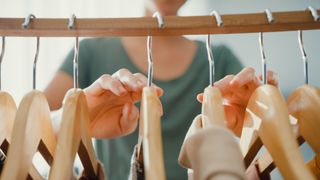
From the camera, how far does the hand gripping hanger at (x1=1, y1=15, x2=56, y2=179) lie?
0.36 metres

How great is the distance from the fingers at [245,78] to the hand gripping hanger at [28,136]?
214mm

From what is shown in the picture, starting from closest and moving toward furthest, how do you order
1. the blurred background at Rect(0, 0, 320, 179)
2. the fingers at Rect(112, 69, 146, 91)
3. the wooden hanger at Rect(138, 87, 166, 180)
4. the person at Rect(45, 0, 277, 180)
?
the wooden hanger at Rect(138, 87, 166, 180) → the fingers at Rect(112, 69, 146, 91) → the person at Rect(45, 0, 277, 180) → the blurred background at Rect(0, 0, 320, 179)

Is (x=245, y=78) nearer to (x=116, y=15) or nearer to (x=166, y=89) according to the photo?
(x=166, y=89)

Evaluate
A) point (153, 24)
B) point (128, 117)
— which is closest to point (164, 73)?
point (128, 117)

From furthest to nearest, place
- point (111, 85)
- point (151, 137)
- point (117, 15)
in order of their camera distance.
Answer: point (117, 15) < point (111, 85) < point (151, 137)

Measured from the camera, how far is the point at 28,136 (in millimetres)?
400

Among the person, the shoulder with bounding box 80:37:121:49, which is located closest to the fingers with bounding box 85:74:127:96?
the person

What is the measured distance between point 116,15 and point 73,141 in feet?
3.89

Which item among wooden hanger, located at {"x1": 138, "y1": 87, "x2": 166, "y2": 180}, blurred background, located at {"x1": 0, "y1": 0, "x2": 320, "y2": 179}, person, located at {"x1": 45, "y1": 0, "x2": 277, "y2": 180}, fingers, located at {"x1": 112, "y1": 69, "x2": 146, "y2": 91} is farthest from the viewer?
blurred background, located at {"x1": 0, "y1": 0, "x2": 320, "y2": 179}

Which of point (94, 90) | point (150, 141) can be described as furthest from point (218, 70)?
point (150, 141)

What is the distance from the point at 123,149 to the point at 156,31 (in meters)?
0.48

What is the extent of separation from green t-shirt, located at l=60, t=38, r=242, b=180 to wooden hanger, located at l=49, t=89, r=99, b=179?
392mm

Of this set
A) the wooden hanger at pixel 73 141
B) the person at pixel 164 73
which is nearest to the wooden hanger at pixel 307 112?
the wooden hanger at pixel 73 141

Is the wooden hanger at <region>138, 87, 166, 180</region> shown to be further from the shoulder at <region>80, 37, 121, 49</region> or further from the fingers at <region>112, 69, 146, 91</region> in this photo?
the shoulder at <region>80, 37, 121, 49</region>
